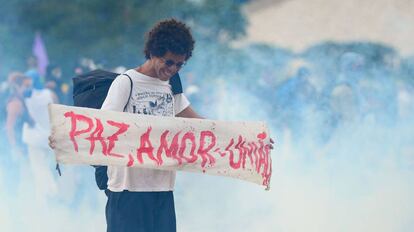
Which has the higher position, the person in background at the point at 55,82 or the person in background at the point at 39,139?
the person in background at the point at 55,82

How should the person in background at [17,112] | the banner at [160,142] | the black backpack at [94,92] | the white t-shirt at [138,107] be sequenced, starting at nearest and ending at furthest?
the banner at [160,142] < the white t-shirt at [138,107] < the black backpack at [94,92] < the person in background at [17,112]

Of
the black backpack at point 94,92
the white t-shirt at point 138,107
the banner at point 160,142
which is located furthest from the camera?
the black backpack at point 94,92

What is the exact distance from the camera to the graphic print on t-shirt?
11.9ft

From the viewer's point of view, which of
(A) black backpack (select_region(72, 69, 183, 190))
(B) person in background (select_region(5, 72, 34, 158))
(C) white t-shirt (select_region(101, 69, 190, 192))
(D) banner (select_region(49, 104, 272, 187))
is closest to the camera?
(D) banner (select_region(49, 104, 272, 187))

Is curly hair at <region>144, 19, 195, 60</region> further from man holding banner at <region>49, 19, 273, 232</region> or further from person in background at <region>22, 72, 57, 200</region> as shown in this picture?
person in background at <region>22, 72, 57, 200</region>

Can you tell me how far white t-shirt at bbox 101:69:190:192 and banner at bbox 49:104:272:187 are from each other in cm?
7

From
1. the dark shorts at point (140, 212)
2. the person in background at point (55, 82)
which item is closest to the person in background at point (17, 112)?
the person in background at point (55, 82)

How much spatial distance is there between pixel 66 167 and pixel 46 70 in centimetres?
69

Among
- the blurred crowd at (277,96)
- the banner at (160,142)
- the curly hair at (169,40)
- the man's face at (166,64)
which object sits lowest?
the banner at (160,142)

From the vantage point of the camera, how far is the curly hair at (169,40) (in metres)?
3.67

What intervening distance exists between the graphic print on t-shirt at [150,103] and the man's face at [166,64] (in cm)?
9

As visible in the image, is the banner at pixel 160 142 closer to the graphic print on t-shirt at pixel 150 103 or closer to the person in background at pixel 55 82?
the graphic print on t-shirt at pixel 150 103

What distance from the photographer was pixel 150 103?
3.66m

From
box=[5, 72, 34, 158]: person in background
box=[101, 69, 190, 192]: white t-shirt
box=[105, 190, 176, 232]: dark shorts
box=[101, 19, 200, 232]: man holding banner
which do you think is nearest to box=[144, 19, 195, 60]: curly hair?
box=[101, 19, 200, 232]: man holding banner
